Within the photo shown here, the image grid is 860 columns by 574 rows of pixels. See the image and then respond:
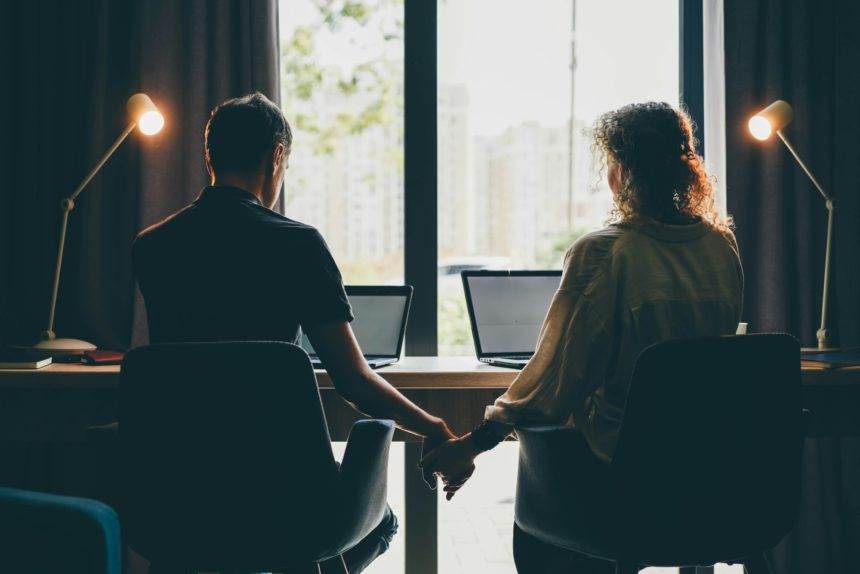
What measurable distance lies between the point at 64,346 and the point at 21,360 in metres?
0.14

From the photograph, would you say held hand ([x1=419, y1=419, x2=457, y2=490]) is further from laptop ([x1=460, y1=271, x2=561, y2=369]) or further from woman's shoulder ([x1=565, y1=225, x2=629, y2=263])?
laptop ([x1=460, y1=271, x2=561, y2=369])

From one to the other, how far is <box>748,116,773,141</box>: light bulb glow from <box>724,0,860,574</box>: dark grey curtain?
17 centimetres

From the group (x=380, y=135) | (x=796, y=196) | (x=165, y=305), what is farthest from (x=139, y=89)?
(x=796, y=196)

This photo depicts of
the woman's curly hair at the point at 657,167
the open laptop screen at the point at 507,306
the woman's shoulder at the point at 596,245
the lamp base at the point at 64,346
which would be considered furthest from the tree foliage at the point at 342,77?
the woman's shoulder at the point at 596,245

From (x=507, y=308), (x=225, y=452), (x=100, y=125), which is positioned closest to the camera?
(x=225, y=452)

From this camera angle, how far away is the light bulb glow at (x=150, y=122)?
2.12 meters

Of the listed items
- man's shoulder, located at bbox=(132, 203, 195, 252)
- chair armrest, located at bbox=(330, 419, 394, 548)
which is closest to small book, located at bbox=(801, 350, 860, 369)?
chair armrest, located at bbox=(330, 419, 394, 548)

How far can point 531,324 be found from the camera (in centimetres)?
214

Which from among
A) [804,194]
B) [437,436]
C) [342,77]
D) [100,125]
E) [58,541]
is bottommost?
[58,541]

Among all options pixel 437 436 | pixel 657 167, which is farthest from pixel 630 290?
pixel 437 436

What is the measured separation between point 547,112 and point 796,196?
89 centimetres

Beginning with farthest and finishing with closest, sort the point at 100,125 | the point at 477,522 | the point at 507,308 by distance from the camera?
the point at 477,522
the point at 100,125
the point at 507,308

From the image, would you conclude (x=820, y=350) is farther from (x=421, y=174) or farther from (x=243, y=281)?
(x=243, y=281)

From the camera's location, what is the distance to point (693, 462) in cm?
117
